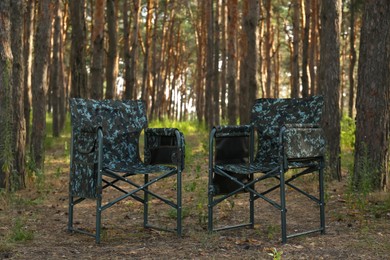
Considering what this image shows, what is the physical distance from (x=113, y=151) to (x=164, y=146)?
0.54 meters

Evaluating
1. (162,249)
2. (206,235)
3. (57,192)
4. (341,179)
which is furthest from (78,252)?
(341,179)

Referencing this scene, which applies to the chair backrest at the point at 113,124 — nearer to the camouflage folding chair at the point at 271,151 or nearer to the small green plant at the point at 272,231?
the camouflage folding chair at the point at 271,151

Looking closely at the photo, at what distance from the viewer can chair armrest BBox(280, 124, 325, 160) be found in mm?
4910

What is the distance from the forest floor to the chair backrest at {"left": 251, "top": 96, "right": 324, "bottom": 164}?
0.80m

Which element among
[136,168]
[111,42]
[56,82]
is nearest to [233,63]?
[111,42]

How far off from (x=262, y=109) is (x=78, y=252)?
236cm

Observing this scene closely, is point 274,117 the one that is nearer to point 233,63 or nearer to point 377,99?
point 377,99

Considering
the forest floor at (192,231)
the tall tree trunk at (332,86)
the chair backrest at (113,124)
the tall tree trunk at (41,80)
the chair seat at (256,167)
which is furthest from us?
the tall tree trunk at (41,80)

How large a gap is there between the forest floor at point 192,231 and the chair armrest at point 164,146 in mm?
745

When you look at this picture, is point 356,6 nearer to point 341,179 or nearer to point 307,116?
point 341,179

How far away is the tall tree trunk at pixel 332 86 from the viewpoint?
8.91 metres

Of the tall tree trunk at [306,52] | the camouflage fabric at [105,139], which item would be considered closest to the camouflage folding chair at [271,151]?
the camouflage fabric at [105,139]

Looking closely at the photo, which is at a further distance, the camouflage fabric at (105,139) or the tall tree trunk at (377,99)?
the tall tree trunk at (377,99)

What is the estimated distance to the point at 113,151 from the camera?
570cm
